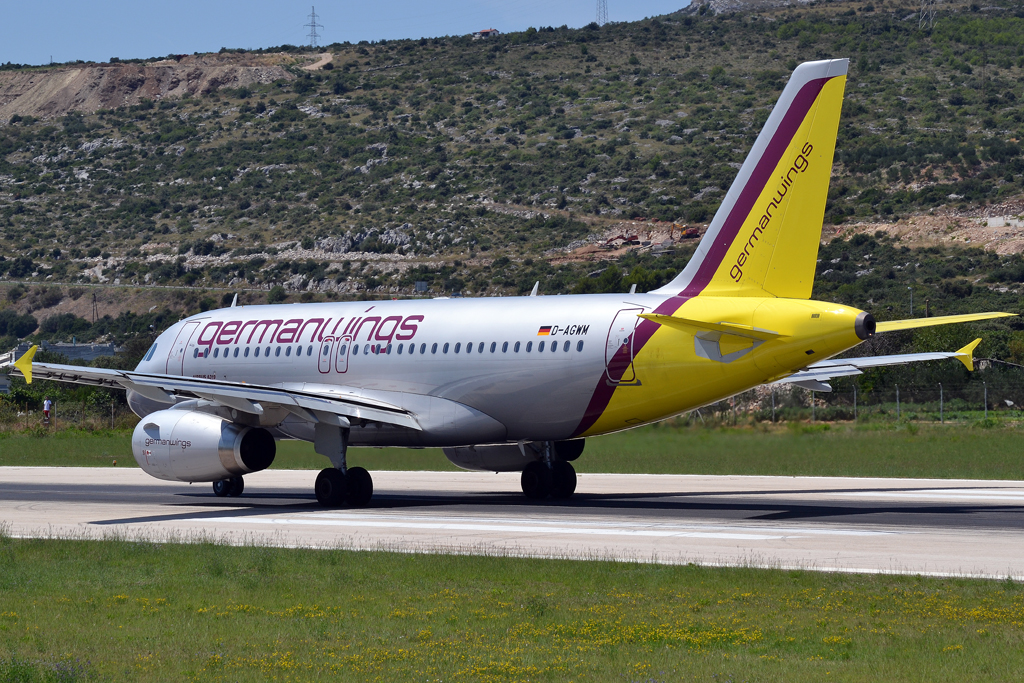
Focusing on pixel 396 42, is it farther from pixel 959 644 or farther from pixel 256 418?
pixel 959 644

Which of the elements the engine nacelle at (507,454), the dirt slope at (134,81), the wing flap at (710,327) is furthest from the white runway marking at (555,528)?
the dirt slope at (134,81)

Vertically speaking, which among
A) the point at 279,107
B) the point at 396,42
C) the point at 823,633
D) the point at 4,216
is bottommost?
the point at 823,633

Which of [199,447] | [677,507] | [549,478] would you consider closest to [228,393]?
[199,447]

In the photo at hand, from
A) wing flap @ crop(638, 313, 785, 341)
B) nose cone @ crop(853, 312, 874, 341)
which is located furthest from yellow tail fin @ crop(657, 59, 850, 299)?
nose cone @ crop(853, 312, 874, 341)

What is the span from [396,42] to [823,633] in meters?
169

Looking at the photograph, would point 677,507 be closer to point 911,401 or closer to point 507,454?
point 507,454

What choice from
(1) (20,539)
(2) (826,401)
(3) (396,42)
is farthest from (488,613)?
(3) (396,42)

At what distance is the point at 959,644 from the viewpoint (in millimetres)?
11062

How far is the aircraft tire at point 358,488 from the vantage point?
1062 inches

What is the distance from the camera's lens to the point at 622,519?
75.0 ft

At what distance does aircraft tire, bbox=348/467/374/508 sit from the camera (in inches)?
1062

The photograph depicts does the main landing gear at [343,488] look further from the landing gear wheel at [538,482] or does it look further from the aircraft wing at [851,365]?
the aircraft wing at [851,365]

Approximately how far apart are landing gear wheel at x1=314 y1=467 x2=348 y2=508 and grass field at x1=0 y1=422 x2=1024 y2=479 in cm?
258

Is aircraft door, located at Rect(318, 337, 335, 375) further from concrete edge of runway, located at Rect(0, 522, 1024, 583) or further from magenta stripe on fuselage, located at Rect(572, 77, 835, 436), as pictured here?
concrete edge of runway, located at Rect(0, 522, 1024, 583)
